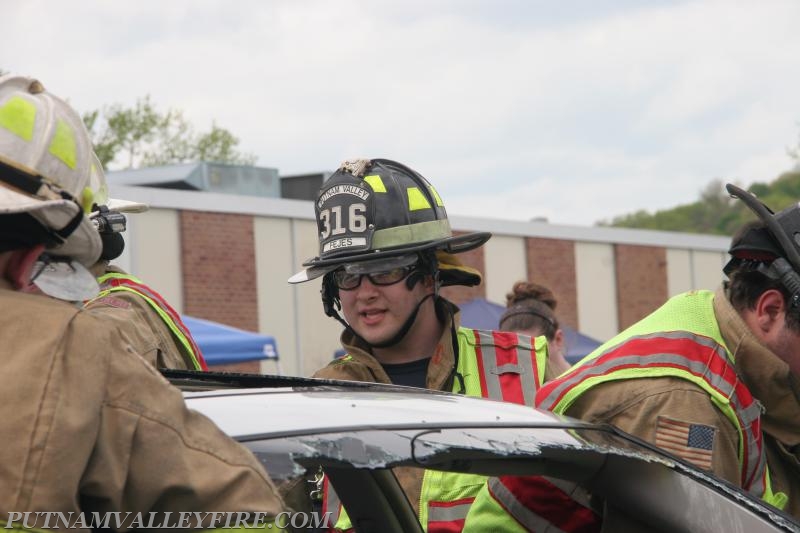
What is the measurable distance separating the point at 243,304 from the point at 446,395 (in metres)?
18.2

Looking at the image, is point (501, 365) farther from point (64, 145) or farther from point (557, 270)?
point (557, 270)

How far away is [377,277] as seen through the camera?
398 centimetres

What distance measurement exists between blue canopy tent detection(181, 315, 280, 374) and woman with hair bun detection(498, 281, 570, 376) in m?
3.45

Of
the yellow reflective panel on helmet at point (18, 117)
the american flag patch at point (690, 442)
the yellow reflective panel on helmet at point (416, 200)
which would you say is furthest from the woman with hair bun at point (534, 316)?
the yellow reflective panel on helmet at point (18, 117)

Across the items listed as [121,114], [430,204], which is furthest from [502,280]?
[430,204]

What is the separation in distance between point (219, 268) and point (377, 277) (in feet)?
54.5

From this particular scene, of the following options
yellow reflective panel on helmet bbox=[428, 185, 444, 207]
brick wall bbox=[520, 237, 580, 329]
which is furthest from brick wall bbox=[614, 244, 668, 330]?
yellow reflective panel on helmet bbox=[428, 185, 444, 207]

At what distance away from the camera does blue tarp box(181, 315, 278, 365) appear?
9954 mm

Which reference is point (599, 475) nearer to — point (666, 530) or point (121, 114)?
point (666, 530)

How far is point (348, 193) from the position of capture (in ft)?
13.5

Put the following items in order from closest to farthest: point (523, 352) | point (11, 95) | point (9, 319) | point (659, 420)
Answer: point (9, 319), point (11, 95), point (659, 420), point (523, 352)

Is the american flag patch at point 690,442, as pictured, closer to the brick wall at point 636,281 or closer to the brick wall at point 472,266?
the brick wall at point 472,266

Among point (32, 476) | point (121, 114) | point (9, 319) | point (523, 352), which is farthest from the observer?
point (121, 114)

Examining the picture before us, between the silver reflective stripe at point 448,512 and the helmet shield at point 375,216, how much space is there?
96 cm
